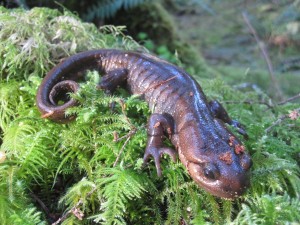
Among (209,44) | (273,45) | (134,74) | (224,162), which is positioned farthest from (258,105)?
(209,44)

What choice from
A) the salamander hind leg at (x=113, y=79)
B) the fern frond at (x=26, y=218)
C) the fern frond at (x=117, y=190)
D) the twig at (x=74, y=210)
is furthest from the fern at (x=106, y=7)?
the fern frond at (x=26, y=218)

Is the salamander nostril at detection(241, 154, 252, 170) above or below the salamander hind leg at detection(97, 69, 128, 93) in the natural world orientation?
above

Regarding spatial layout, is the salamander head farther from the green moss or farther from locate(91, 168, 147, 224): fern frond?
locate(91, 168, 147, 224): fern frond

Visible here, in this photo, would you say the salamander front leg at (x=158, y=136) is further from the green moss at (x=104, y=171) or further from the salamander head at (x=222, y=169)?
the salamander head at (x=222, y=169)

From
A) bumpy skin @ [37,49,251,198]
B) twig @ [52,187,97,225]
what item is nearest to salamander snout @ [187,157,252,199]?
bumpy skin @ [37,49,251,198]

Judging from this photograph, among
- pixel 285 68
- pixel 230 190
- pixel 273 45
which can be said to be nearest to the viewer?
pixel 230 190

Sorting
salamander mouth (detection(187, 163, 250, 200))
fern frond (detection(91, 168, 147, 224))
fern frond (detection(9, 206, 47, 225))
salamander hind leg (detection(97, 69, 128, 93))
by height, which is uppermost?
salamander mouth (detection(187, 163, 250, 200))

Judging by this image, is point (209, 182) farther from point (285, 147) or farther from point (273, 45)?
point (273, 45)

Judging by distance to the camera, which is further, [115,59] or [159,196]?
[115,59]
